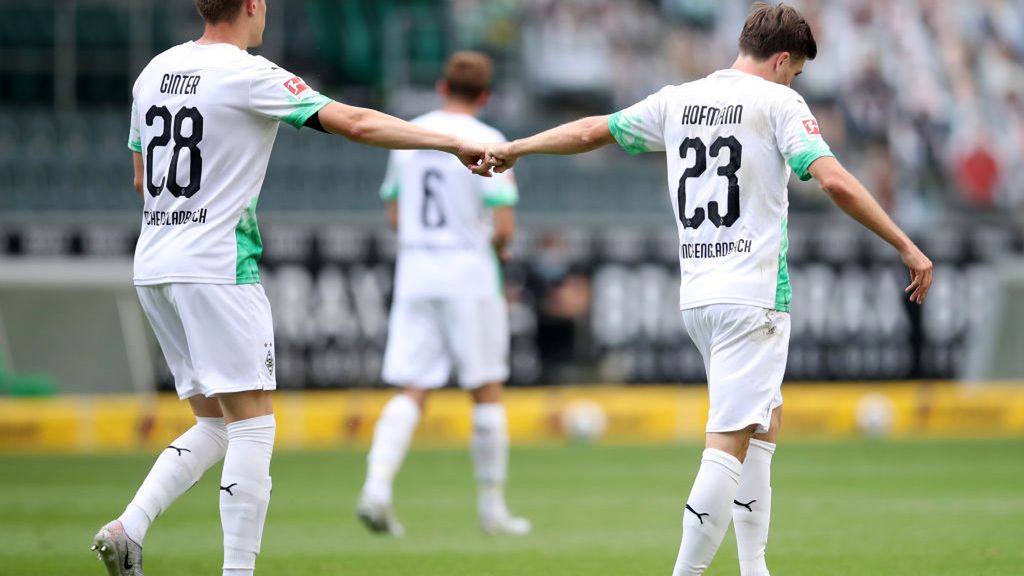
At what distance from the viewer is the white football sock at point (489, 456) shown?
9234 millimetres

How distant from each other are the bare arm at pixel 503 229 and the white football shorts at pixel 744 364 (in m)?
3.56

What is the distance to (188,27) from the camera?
19719 millimetres

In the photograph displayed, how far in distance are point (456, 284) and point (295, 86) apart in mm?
3595

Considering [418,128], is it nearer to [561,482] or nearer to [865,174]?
[561,482]

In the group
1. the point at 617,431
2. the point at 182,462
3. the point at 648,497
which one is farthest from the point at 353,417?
the point at 182,462

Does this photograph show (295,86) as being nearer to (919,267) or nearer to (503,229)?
(919,267)

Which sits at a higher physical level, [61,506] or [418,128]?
[418,128]

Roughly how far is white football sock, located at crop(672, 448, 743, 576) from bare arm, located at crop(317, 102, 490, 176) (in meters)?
1.60

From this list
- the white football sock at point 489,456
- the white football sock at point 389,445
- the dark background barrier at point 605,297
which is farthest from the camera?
the dark background barrier at point 605,297

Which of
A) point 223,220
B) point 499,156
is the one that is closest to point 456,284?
point 499,156

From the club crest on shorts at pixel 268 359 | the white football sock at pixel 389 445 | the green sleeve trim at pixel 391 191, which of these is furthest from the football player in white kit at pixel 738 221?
the green sleeve trim at pixel 391 191

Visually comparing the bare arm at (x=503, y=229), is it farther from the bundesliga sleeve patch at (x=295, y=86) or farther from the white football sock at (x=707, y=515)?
the white football sock at (x=707, y=515)

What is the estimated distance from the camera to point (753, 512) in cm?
619

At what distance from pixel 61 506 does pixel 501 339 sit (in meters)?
3.22
